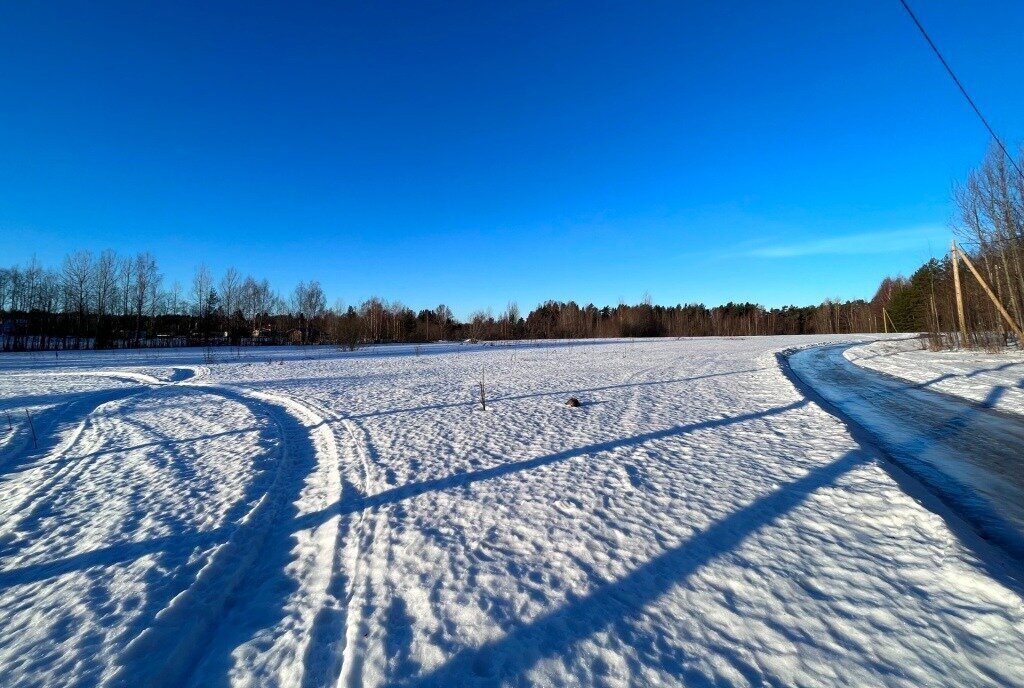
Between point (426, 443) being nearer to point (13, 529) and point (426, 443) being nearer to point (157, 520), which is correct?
point (157, 520)

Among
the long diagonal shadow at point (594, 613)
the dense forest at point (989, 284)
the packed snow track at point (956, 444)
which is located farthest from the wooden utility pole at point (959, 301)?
the long diagonal shadow at point (594, 613)

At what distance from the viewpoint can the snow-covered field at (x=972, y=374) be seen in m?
10.8

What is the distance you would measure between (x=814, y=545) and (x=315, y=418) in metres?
9.37

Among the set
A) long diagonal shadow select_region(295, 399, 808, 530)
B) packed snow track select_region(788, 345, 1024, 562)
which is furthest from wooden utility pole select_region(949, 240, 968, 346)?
long diagonal shadow select_region(295, 399, 808, 530)

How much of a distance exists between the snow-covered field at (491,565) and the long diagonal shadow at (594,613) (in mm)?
17

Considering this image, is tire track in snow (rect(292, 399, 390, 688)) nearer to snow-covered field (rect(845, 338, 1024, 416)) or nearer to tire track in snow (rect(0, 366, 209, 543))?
tire track in snow (rect(0, 366, 209, 543))

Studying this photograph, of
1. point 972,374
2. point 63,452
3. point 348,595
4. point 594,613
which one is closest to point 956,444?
point 594,613

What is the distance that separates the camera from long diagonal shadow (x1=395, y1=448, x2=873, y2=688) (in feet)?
8.24

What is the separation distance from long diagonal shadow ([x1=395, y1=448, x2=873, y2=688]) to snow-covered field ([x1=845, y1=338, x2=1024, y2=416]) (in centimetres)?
1065

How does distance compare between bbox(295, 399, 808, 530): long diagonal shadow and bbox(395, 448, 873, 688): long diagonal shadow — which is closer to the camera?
bbox(395, 448, 873, 688): long diagonal shadow

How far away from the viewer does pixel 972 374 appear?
1459 centimetres

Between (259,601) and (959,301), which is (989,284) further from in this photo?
(259,601)

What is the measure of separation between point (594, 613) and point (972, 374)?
65.5ft

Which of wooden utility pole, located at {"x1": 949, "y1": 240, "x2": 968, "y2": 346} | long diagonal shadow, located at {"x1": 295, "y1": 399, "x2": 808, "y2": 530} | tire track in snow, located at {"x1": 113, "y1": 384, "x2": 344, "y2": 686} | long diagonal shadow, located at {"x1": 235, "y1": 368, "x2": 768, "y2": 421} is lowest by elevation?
tire track in snow, located at {"x1": 113, "y1": 384, "x2": 344, "y2": 686}
